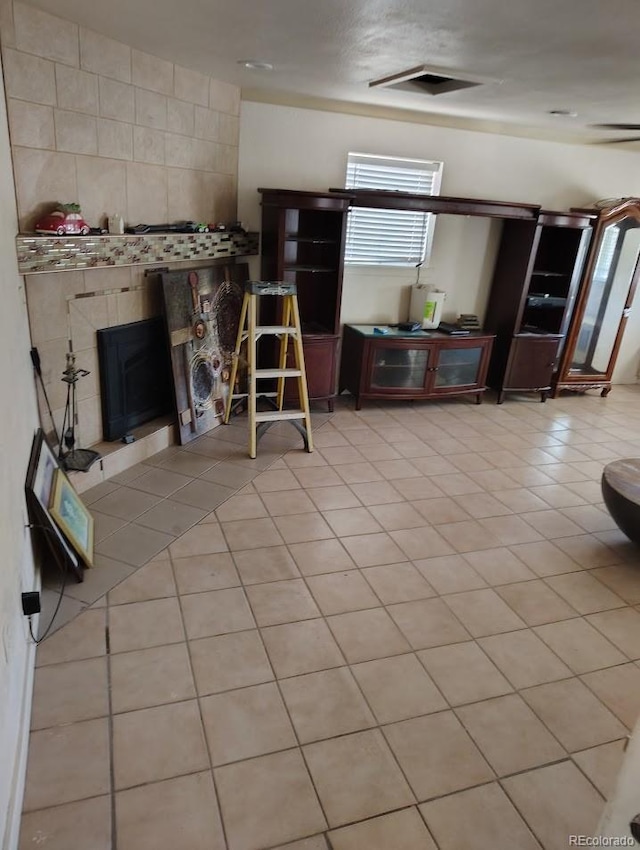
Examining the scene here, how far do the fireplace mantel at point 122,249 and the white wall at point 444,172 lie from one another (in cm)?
49

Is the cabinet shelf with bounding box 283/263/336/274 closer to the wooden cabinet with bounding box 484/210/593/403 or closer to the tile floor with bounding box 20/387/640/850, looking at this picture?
the tile floor with bounding box 20/387/640/850

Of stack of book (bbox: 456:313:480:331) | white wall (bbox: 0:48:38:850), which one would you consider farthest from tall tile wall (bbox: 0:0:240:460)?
stack of book (bbox: 456:313:480:331)

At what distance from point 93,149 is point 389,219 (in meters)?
2.64

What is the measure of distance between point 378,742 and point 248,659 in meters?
0.56

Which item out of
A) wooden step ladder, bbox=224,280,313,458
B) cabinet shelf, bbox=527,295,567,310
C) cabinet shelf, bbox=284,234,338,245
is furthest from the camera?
cabinet shelf, bbox=527,295,567,310

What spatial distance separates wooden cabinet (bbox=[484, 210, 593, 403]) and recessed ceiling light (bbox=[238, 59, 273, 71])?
270 cm

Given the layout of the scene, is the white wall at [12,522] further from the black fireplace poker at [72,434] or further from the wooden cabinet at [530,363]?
the wooden cabinet at [530,363]

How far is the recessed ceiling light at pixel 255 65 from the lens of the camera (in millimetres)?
3211

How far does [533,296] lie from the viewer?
16.9 ft

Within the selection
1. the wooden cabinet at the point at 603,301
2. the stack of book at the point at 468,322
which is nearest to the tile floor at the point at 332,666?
the stack of book at the point at 468,322

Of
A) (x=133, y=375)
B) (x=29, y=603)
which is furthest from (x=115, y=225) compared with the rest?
(x=29, y=603)

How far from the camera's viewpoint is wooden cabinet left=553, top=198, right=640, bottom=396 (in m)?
5.15

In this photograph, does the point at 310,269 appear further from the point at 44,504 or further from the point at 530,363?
the point at 44,504

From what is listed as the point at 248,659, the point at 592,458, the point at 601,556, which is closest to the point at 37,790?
the point at 248,659
